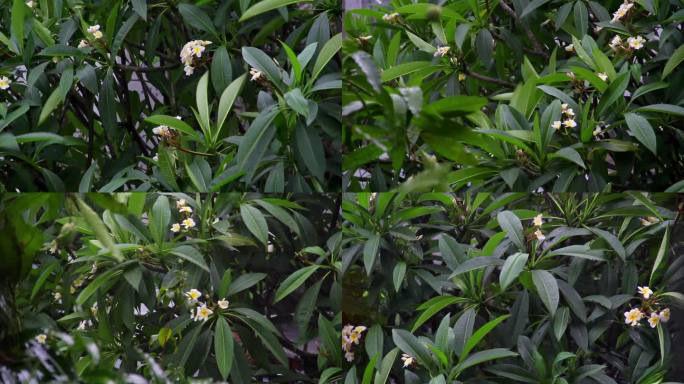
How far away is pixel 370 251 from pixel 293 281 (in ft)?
0.54

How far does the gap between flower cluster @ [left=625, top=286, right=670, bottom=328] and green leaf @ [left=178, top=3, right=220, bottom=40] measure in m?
0.94

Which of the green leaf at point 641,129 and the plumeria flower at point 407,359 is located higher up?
the green leaf at point 641,129

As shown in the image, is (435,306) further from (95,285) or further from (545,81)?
(95,285)

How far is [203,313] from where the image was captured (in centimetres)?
143

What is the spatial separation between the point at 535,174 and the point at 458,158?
804mm

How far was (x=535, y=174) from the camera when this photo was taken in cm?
145

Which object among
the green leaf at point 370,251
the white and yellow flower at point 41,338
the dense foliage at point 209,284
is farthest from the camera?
the green leaf at point 370,251

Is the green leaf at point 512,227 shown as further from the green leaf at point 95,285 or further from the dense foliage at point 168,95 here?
the green leaf at point 95,285

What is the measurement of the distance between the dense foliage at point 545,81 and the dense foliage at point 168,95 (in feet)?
0.27

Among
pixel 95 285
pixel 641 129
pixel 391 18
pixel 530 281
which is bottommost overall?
pixel 530 281

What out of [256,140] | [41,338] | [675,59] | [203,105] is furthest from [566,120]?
[41,338]

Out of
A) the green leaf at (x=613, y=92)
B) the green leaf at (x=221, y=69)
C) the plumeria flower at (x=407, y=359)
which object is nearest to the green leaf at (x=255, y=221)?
the green leaf at (x=221, y=69)

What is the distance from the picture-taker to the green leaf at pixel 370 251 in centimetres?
145

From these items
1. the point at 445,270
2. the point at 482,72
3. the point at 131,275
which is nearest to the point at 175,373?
the point at 131,275
